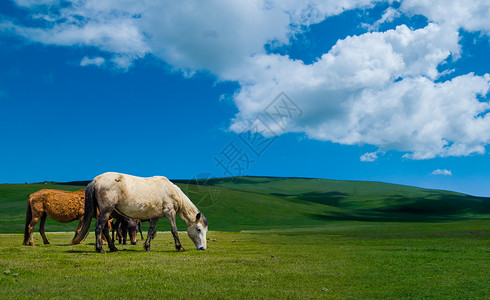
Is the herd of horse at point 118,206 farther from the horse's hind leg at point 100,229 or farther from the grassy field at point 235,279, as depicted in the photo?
the grassy field at point 235,279

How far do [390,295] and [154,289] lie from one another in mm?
5760

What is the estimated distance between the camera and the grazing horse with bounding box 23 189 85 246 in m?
21.4

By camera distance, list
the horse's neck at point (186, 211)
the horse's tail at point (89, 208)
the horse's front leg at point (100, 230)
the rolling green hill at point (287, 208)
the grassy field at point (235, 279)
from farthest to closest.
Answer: the rolling green hill at point (287, 208)
the horse's neck at point (186, 211)
the horse's tail at point (89, 208)
the horse's front leg at point (100, 230)
the grassy field at point (235, 279)

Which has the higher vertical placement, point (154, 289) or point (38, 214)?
point (38, 214)

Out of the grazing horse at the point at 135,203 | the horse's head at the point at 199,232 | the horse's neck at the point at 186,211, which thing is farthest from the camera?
the horse's neck at the point at 186,211

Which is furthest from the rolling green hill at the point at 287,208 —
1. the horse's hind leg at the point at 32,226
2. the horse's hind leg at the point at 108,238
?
the horse's hind leg at the point at 108,238

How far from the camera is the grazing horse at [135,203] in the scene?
1708cm

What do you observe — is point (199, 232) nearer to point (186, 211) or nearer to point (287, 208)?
point (186, 211)

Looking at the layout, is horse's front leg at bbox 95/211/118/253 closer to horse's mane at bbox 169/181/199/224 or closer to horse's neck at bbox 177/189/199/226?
horse's mane at bbox 169/181/199/224

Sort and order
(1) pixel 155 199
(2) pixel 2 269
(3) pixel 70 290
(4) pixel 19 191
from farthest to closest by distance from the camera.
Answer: (4) pixel 19 191 → (1) pixel 155 199 → (2) pixel 2 269 → (3) pixel 70 290

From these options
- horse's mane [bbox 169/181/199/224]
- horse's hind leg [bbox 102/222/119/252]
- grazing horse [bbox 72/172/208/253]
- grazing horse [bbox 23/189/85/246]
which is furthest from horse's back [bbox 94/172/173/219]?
grazing horse [bbox 23/189/85/246]

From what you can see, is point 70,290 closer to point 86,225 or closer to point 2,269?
point 2,269

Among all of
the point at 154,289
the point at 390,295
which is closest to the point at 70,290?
the point at 154,289

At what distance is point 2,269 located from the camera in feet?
36.0
